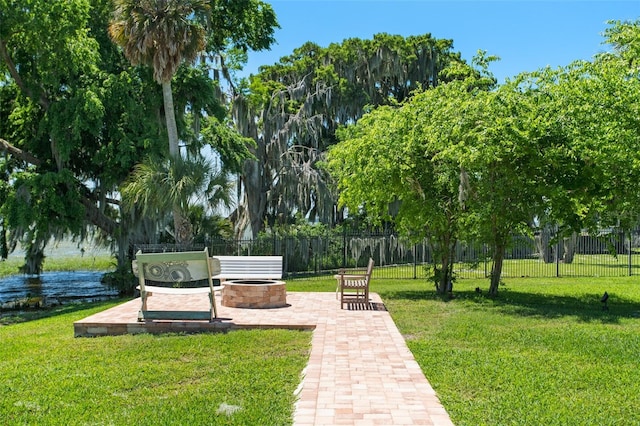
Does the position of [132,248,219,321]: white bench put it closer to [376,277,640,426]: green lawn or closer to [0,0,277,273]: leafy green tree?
[376,277,640,426]: green lawn

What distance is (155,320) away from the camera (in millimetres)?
9297

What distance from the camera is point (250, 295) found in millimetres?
11438

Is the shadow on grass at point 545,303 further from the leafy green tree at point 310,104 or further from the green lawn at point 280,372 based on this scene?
the leafy green tree at point 310,104

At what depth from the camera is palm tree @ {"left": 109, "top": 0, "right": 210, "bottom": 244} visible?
709 inches

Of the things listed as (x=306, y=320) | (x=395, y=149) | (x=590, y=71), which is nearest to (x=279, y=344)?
(x=306, y=320)

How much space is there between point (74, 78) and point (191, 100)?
4.29 metres

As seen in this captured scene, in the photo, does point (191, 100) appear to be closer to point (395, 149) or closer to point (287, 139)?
point (287, 139)

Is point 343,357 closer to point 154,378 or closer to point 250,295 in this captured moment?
point 154,378

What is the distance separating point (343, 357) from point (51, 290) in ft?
56.4

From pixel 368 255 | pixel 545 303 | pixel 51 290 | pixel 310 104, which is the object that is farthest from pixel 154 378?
pixel 310 104

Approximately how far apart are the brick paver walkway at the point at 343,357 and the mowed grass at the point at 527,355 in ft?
0.90

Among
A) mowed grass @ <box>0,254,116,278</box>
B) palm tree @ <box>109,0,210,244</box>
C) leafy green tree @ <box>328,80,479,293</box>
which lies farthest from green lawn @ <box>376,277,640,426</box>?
mowed grass @ <box>0,254,116,278</box>

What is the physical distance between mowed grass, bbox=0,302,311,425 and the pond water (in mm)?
9431

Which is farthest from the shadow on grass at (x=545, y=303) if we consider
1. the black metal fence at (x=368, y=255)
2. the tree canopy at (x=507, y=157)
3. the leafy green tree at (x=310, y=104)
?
the leafy green tree at (x=310, y=104)
